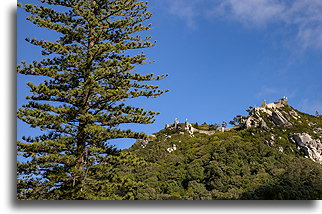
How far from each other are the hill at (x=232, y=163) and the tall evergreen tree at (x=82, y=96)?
49cm

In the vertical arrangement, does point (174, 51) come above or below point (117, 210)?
above

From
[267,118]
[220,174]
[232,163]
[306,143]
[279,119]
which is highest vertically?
[267,118]

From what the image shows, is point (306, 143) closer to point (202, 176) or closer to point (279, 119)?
point (279, 119)

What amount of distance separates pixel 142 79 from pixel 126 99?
0.45 metres

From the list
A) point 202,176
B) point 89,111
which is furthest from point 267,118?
point 89,111

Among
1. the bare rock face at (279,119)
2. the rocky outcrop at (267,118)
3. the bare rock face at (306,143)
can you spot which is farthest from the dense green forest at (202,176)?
the rocky outcrop at (267,118)

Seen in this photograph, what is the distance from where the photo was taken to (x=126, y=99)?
566 cm

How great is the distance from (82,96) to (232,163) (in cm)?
856

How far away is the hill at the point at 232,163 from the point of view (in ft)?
17.9

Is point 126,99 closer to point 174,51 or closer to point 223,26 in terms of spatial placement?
point 174,51

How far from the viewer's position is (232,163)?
12.7m

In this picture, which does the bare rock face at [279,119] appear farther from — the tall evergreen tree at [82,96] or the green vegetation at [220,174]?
the tall evergreen tree at [82,96]

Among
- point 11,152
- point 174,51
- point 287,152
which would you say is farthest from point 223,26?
point 287,152

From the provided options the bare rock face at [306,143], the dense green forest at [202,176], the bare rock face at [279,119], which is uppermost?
the bare rock face at [279,119]
